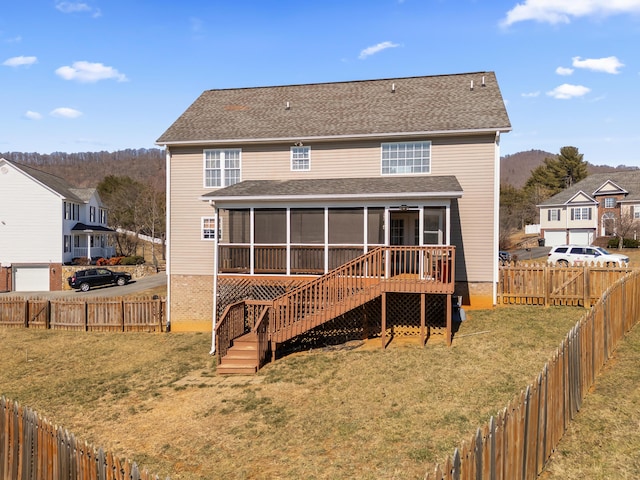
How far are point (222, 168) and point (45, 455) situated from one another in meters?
15.2

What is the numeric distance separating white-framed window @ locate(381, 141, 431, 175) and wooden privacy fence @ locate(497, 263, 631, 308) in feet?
17.7

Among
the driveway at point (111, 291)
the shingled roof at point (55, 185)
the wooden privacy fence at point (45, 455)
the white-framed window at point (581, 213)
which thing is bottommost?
the driveway at point (111, 291)

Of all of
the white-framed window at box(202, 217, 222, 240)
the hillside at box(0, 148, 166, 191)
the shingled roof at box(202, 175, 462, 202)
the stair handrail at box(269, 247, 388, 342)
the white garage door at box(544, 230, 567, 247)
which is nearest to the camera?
the stair handrail at box(269, 247, 388, 342)

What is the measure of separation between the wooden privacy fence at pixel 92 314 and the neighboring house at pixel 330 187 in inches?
40.8

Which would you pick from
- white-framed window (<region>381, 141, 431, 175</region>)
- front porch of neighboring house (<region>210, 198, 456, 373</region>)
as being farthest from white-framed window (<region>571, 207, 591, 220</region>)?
front porch of neighboring house (<region>210, 198, 456, 373</region>)

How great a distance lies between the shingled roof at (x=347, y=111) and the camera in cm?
1769

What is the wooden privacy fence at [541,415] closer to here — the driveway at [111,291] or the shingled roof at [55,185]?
the driveway at [111,291]

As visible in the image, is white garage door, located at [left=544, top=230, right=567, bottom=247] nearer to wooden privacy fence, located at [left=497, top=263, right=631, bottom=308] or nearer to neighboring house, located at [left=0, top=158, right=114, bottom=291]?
wooden privacy fence, located at [left=497, top=263, right=631, bottom=308]

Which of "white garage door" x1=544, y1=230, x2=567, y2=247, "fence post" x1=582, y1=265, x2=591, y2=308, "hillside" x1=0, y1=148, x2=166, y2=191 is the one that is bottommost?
"fence post" x1=582, y1=265, x2=591, y2=308

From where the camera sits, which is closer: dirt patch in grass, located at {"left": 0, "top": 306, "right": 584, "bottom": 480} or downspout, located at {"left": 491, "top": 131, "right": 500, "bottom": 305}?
dirt patch in grass, located at {"left": 0, "top": 306, "right": 584, "bottom": 480}

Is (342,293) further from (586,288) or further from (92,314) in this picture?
(92,314)

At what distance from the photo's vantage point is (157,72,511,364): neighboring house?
1569 cm

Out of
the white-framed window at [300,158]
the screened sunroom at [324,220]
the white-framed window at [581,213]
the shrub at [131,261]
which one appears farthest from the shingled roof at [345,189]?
the white-framed window at [581,213]

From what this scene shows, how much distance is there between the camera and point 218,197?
16.0 m
